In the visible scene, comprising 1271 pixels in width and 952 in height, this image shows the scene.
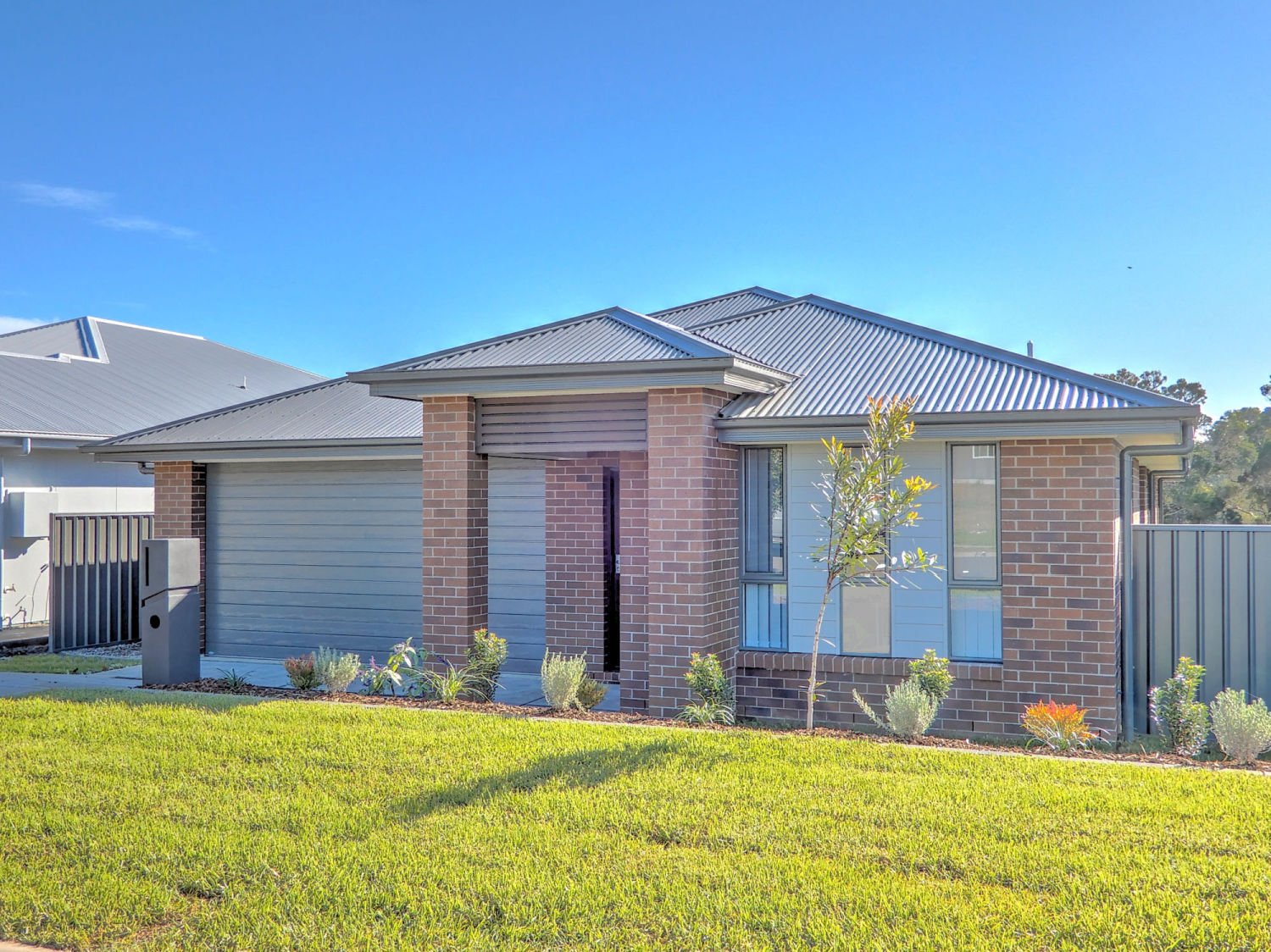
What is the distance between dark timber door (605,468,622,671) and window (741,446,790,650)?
2335 mm

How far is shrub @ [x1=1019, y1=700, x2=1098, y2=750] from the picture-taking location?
7.63 m

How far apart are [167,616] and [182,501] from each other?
14.7 ft

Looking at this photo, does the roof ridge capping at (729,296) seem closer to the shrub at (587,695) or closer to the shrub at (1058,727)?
the shrub at (587,695)

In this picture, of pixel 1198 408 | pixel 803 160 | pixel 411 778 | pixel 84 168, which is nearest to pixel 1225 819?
pixel 1198 408

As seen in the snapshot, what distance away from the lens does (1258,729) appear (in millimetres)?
7062

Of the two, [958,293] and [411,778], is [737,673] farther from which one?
[958,293]

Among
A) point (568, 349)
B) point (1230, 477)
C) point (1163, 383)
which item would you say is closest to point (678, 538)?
point (568, 349)

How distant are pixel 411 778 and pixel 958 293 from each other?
14443 millimetres

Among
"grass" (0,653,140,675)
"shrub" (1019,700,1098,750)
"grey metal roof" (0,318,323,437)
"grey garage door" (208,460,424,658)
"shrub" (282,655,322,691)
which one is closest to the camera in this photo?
"shrub" (1019,700,1098,750)

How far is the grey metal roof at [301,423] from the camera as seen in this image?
1328 cm

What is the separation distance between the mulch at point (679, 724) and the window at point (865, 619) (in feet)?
3.53

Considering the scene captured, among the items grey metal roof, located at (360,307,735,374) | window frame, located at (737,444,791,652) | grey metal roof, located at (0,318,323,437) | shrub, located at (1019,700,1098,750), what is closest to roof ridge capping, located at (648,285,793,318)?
grey metal roof, located at (360,307,735,374)

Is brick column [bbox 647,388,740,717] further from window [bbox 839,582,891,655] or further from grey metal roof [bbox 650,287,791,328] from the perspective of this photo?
grey metal roof [bbox 650,287,791,328]

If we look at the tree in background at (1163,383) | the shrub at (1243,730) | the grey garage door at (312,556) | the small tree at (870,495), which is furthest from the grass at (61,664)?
the tree in background at (1163,383)
